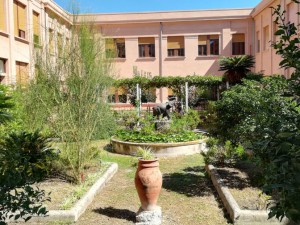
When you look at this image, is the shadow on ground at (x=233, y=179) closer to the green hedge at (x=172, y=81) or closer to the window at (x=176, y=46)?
the green hedge at (x=172, y=81)

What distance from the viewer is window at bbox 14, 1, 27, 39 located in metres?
19.8

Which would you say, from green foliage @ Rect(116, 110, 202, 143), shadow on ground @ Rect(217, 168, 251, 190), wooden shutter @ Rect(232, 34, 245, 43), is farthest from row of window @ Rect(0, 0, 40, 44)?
wooden shutter @ Rect(232, 34, 245, 43)

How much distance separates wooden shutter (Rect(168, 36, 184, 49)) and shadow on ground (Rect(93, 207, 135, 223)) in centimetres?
2506

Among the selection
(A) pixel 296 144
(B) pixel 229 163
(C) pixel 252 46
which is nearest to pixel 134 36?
(C) pixel 252 46

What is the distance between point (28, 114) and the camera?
11.5 meters

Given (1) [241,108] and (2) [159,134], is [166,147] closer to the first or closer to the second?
(2) [159,134]

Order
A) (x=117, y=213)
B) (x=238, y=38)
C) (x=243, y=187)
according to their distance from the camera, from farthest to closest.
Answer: (x=238, y=38), (x=243, y=187), (x=117, y=213)

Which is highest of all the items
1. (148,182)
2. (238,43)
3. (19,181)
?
(238,43)

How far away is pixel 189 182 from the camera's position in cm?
860

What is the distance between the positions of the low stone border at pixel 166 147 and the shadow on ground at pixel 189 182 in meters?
2.09

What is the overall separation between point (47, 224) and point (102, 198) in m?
1.78

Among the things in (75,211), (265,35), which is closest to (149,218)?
(75,211)

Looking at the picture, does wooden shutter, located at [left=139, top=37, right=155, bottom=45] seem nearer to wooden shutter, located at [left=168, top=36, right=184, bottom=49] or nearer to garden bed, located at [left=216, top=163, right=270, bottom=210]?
wooden shutter, located at [left=168, top=36, right=184, bottom=49]

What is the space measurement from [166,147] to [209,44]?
19784mm
